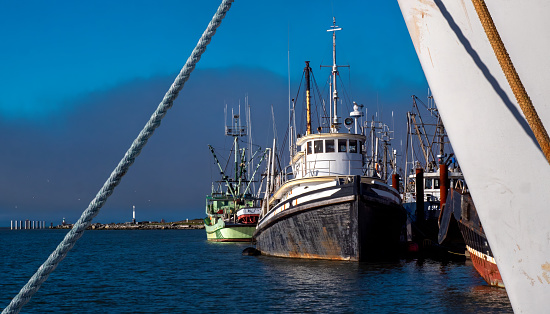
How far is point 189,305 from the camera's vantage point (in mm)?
16938

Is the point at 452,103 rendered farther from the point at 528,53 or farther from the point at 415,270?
the point at 415,270

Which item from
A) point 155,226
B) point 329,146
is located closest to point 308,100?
point 329,146

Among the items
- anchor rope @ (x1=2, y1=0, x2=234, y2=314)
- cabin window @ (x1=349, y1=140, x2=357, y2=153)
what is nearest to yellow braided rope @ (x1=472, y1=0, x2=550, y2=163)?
anchor rope @ (x1=2, y1=0, x2=234, y2=314)

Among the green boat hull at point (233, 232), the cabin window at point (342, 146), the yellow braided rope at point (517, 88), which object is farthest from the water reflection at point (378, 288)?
the green boat hull at point (233, 232)

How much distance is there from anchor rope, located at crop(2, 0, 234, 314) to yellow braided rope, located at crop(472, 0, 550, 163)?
138cm

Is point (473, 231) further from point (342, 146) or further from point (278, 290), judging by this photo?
point (342, 146)

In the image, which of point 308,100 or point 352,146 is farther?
point 308,100

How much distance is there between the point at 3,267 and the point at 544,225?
37158 mm

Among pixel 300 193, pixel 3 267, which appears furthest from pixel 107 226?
pixel 300 193

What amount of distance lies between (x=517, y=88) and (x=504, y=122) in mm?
218

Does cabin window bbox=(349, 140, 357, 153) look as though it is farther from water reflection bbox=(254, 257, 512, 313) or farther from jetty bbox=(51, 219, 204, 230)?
jetty bbox=(51, 219, 204, 230)

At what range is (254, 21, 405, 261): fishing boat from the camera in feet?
80.2

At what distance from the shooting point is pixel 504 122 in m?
2.47

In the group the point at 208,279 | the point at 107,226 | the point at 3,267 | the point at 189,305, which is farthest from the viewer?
the point at 107,226
